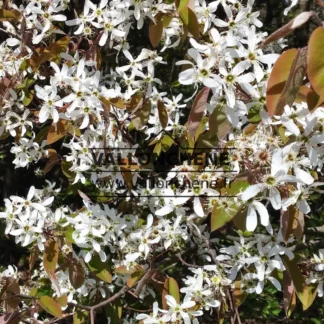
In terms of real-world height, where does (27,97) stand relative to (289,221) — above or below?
above

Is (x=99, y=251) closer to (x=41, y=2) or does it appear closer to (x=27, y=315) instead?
(x=27, y=315)

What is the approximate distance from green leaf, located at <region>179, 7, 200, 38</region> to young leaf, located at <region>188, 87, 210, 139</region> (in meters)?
0.25

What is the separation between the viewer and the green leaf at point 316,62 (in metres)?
0.88

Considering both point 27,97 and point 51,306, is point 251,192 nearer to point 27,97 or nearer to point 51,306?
point 51,306

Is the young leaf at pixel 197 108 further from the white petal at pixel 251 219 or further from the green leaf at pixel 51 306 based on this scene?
the green leaf at pixel 51 306

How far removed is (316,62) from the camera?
0.88m

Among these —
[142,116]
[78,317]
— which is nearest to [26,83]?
[142,116]

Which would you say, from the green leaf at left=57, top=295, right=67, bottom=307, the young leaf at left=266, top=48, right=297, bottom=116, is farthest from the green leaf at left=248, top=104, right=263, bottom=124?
the green leaf at left=57, top=295, right=67, bottom=307

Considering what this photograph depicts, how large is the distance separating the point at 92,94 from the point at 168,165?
61 centimetres

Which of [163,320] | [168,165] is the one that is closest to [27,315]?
[163,320]

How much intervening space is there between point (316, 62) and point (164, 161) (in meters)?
1.33

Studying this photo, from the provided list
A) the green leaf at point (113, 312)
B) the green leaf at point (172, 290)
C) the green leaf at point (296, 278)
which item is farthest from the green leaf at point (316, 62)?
the green leaf at point (113, 312)

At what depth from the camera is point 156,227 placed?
1.76 meters

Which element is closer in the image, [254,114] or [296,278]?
[254,114]
